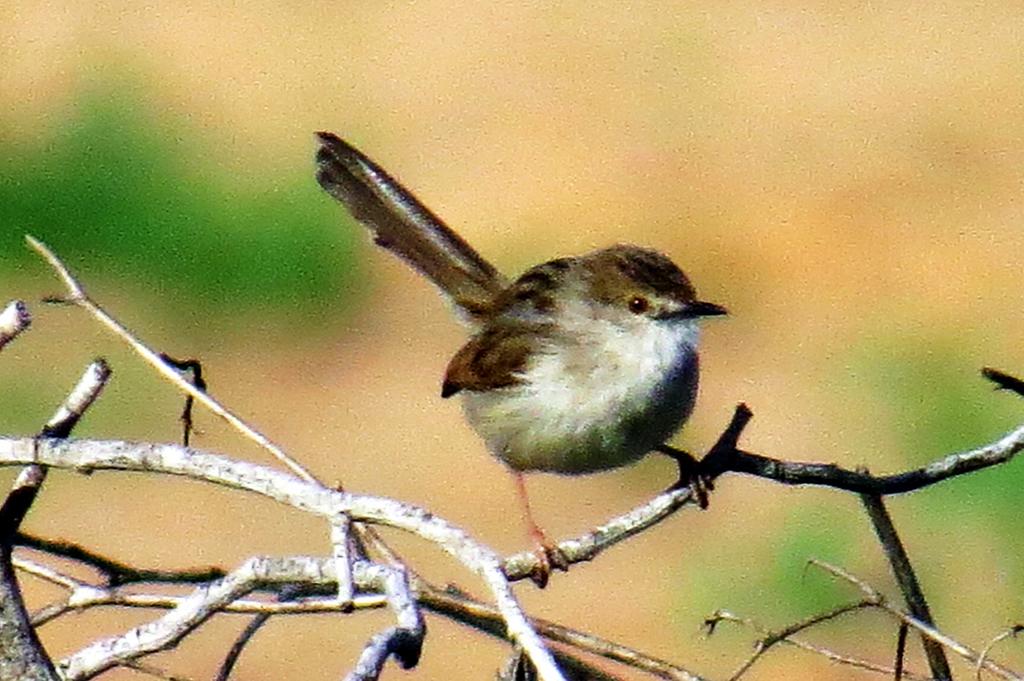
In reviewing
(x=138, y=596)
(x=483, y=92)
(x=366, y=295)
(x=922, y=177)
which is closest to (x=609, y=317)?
(x=138, y=596)

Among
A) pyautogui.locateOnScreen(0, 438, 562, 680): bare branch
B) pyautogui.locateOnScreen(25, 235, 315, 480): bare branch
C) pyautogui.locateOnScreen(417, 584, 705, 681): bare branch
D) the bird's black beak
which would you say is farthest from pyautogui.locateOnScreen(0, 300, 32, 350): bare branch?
the bird's black beak

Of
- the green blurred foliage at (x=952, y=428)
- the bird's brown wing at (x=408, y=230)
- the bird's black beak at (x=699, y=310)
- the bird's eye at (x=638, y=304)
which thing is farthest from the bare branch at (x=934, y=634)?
the green blurred foliage at (x=952, y=428)

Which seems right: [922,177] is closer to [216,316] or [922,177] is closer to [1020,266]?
[1020,266]

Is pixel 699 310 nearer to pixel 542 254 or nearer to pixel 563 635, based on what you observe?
pixel 563 635

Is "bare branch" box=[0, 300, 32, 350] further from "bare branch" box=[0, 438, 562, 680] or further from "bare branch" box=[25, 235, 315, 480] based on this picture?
"bare branch" box=[25, 235, 315, 480]

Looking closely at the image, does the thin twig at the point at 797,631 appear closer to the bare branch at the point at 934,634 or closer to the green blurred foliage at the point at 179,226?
the bare branch at the point at 934,634
